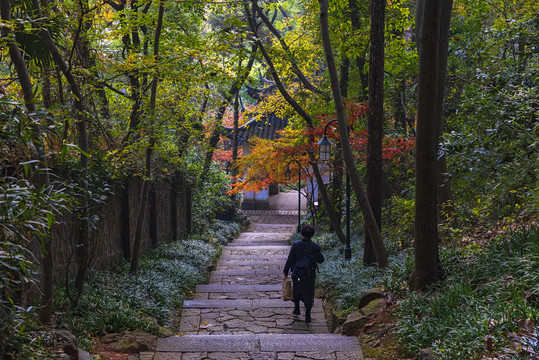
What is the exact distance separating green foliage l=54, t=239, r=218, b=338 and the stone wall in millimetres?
347

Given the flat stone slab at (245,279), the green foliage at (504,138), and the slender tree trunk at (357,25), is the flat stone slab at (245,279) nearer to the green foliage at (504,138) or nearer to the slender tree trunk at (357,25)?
the green foliage at (504,138)

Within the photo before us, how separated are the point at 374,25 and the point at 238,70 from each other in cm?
273

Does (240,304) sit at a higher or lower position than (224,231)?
lower

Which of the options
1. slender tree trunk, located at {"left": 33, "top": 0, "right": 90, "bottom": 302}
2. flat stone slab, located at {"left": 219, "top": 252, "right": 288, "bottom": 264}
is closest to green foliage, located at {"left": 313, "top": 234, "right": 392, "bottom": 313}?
flat stone slab, located at {"left": 219, "top": 252, "right": 288, "bottom": 264}

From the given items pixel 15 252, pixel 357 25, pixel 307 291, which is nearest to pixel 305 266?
pixel 307 291

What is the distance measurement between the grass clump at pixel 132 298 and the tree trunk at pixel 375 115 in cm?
365

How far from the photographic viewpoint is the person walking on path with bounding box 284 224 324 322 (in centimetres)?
810

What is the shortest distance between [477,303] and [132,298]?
472 centimetres

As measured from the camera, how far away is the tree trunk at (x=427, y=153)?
21.2 feet

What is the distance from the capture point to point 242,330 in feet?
25.8

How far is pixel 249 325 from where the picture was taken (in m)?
8.08

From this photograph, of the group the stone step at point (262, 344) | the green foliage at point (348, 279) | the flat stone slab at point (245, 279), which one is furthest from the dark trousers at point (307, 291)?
the flat stone slab at point (245, 279)

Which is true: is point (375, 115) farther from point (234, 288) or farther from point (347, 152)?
point (234, 288)

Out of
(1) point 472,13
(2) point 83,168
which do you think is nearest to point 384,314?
(2) point 83,168
